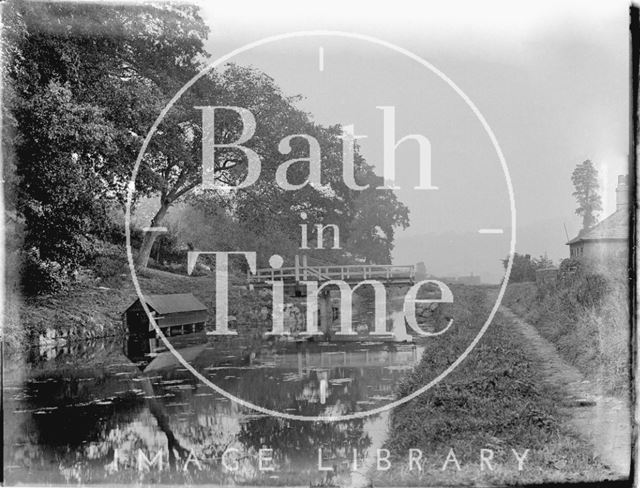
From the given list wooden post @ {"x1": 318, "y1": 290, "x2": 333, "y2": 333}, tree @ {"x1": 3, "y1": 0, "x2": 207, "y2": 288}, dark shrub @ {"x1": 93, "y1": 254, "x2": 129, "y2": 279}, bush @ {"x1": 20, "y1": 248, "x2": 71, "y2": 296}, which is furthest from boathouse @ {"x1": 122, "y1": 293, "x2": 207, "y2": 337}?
wooden post @ {"x1": 318, "y1": 290, "x2": 333, "y2": 333}

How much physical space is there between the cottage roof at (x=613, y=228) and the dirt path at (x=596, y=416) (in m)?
1.54

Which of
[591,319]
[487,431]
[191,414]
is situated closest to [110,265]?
[191,414]

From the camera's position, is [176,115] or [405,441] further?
[176,115]

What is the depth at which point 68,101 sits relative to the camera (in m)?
7.94

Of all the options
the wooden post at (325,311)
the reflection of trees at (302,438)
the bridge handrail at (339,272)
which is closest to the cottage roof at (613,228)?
the bridge handrail at (339,272)

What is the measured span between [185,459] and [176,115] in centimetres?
377

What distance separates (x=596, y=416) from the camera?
6.51 meters

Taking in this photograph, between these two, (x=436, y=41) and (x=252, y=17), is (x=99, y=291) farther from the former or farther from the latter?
(x=436, y=41)

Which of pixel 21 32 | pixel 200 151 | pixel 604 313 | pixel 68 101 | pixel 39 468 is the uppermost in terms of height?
pixel 21 32

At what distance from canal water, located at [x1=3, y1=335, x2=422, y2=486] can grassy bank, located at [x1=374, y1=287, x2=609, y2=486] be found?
0.40 m

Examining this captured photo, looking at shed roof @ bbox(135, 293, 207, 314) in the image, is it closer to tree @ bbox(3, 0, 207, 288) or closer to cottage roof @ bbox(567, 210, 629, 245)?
tree @ bbox(3, 0, 207, 288)

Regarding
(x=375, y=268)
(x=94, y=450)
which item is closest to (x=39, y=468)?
(x=94, y=450)

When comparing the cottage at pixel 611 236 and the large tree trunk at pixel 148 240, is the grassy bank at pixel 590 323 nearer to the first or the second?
the cottage at pixel 611 236

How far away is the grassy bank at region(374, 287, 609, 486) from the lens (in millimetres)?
5742
